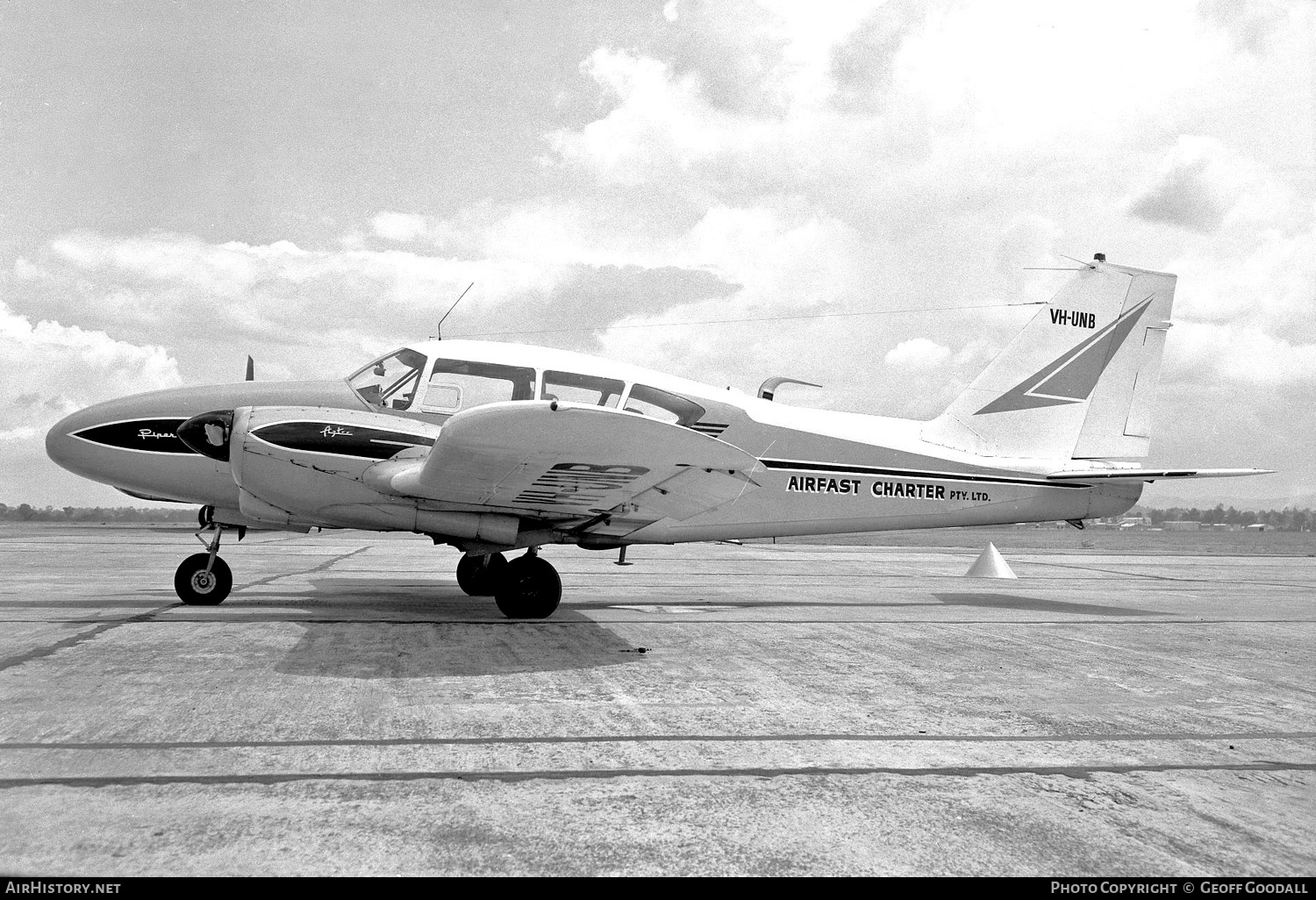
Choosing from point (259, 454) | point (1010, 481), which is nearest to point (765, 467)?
point (1010, 481)

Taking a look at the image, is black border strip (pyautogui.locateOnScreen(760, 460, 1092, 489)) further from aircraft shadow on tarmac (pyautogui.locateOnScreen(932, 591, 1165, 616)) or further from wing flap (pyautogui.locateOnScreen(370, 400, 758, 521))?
wing flap (pyautogui.locateOnScreen(370, 400, 758, 521))

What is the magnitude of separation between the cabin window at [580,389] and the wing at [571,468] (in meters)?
1.14

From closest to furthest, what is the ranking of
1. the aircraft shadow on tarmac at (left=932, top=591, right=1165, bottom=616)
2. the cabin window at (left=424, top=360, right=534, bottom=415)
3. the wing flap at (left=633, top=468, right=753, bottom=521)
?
the wing flap at (left=633, top=468, right=753, bottom=521) < the cabin window at (left=424, top=360, right=534, bottom=415) < the aircraft shadow on tarmac at (left=932, top=591, right=1165, bottom=616)

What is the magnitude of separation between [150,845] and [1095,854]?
312 centimetres

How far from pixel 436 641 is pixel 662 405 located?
337cm

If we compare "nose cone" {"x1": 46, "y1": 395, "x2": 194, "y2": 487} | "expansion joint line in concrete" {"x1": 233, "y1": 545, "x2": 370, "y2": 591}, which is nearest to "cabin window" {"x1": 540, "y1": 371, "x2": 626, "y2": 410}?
"nose cone" {"x1": 46, "y1": 395, "x2": 194, "y2": 487}

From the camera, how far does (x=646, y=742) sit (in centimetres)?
462

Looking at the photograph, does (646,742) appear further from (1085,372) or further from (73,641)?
(1085,372)

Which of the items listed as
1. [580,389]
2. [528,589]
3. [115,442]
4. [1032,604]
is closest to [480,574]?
[528,589]

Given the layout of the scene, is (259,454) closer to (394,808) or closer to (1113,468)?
(394,808)

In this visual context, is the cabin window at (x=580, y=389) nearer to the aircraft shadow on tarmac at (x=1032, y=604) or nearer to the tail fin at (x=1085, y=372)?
the tail fin at (x=1085, y=372)

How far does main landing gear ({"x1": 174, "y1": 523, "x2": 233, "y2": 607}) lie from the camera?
9.64 m

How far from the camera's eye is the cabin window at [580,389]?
9383 millimetres

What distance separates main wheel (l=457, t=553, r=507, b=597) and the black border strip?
10.6 ft
